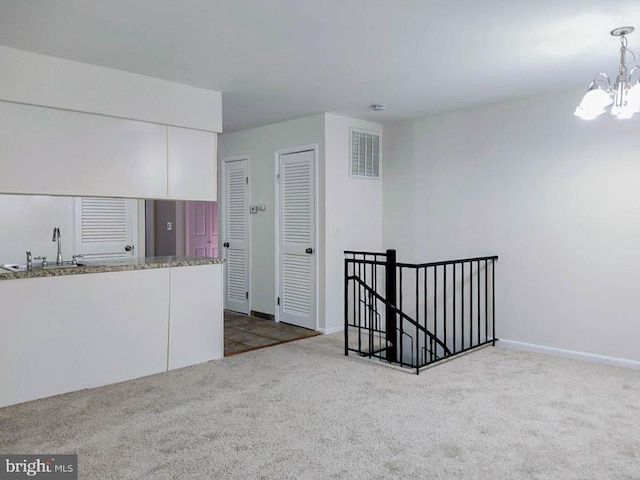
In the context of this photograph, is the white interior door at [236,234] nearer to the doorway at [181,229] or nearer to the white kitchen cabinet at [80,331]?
the doorway at [181,229]

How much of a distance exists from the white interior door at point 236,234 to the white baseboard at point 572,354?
319 centimetres

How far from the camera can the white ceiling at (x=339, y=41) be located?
8.39 feet

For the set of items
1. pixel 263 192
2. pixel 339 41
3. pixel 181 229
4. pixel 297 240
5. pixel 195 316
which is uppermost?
pixel 339 41

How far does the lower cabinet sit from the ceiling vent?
2099 mm

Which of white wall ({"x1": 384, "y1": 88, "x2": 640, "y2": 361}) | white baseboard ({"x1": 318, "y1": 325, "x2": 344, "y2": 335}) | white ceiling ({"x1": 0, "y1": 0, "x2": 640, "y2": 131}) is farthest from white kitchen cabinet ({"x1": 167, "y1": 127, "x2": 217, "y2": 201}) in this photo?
white wall ({"x1": 384, "y1": 88, "x2": 640, "y2": 361})

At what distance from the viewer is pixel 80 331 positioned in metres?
3.36

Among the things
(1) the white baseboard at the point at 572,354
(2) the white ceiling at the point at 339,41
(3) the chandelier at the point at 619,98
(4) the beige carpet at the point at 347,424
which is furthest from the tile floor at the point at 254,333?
(3) the chandelier at the point at 619,98

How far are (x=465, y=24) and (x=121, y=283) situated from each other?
2939 millimetres

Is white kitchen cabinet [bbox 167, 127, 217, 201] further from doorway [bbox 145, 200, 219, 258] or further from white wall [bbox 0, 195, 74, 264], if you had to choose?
doorway [bbox 145, 200, 219, 258]

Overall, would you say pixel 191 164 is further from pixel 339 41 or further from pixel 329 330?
pixel 329 330

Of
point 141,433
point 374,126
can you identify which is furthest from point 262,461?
point 374,126

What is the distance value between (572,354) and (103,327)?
154 inches

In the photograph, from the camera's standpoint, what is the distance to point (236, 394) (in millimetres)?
3305

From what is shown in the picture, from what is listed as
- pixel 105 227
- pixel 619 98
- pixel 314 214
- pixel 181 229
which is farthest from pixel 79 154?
pixel 181 229
